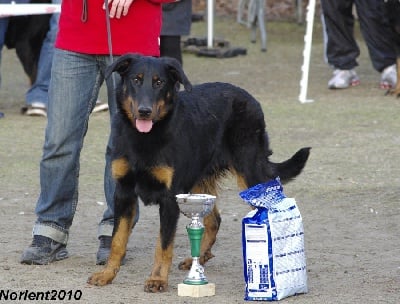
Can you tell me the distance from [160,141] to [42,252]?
102cm

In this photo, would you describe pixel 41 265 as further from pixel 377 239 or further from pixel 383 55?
pixel 383 55

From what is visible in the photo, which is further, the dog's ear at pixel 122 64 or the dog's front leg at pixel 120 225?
the dog's front leg at pixel 120 225

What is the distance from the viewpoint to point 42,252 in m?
5.72

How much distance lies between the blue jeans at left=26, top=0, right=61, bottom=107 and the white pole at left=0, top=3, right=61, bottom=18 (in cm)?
30

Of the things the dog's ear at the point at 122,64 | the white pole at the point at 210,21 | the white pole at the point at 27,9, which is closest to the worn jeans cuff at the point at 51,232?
the dog's ear at the point at 122,64

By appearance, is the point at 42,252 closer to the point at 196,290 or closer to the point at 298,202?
the point at 196,290

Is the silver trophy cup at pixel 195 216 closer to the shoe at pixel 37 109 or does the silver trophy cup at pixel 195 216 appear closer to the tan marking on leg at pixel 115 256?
the tan marking on leg at pixel 115 256

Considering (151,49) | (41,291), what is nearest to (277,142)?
(151,49)

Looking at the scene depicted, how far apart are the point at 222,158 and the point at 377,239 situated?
1.19 m

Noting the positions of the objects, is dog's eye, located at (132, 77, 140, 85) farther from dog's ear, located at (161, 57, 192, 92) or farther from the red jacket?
the red jacket

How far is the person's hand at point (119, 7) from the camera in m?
5.49

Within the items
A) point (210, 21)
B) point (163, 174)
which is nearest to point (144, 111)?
point (163, 174)

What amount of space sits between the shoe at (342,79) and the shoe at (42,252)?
270 inches

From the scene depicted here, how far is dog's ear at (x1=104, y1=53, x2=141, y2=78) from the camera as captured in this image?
5121mm
